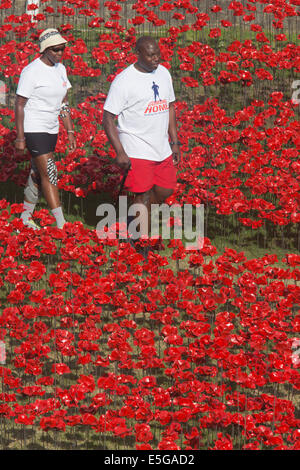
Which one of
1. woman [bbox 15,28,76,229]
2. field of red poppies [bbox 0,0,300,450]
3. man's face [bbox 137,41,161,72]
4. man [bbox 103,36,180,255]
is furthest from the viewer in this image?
woman [bbox 15,28,76,229]

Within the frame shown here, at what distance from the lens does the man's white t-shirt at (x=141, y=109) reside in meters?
8.48

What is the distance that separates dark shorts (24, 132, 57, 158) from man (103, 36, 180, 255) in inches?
30.4

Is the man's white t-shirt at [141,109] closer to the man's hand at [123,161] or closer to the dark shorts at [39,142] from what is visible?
the man's hand at [123,161]

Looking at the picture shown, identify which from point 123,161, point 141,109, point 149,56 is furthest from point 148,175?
point 149,56

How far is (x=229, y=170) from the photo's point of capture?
31.4 ft

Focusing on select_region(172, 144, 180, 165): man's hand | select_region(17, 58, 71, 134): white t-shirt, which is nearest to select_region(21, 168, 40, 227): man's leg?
select_region(17, 58, 71, 134): white t-shirt

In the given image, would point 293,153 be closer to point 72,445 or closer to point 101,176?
point 101,176

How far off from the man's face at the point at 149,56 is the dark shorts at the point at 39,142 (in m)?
1.26

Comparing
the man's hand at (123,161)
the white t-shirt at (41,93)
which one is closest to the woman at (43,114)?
the white t-shirt at (41,93)

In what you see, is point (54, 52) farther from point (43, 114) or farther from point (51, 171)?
point (51, 171)

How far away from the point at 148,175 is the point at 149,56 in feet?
3.81

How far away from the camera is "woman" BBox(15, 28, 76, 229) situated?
28.9ft

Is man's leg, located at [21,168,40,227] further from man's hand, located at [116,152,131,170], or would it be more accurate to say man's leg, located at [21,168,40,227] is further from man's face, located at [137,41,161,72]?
man's face, located at [137,41,161,72]
